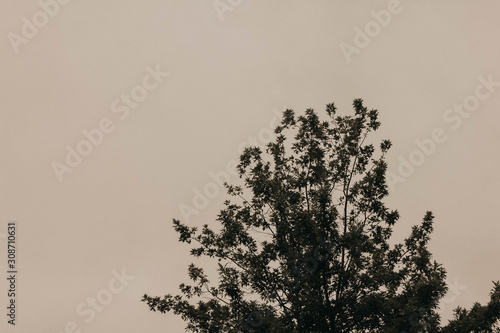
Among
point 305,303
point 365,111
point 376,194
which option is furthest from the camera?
point 365,111

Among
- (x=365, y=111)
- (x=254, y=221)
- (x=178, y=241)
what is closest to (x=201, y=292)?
(x=178, y=241)

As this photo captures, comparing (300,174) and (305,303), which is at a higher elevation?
(300,174)

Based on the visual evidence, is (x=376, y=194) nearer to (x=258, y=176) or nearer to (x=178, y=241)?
(x=258, y=176)

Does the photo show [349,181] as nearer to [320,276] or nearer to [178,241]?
[320,276]

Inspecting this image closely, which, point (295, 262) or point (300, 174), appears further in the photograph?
point (300, 174)

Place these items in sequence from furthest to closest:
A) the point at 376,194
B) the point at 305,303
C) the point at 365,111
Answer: the point at 365,111, the point at 376,194, the point at 305,303

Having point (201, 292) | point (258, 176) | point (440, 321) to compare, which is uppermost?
point (258, 176)

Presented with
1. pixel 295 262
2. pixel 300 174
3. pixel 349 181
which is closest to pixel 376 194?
pixel 349 181

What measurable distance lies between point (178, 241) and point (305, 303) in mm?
6211

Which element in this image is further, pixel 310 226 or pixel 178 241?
pixel 178 241

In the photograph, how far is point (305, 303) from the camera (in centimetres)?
1800

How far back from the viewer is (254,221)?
20156mm

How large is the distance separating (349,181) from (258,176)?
4.12 metres

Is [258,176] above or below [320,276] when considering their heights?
above
